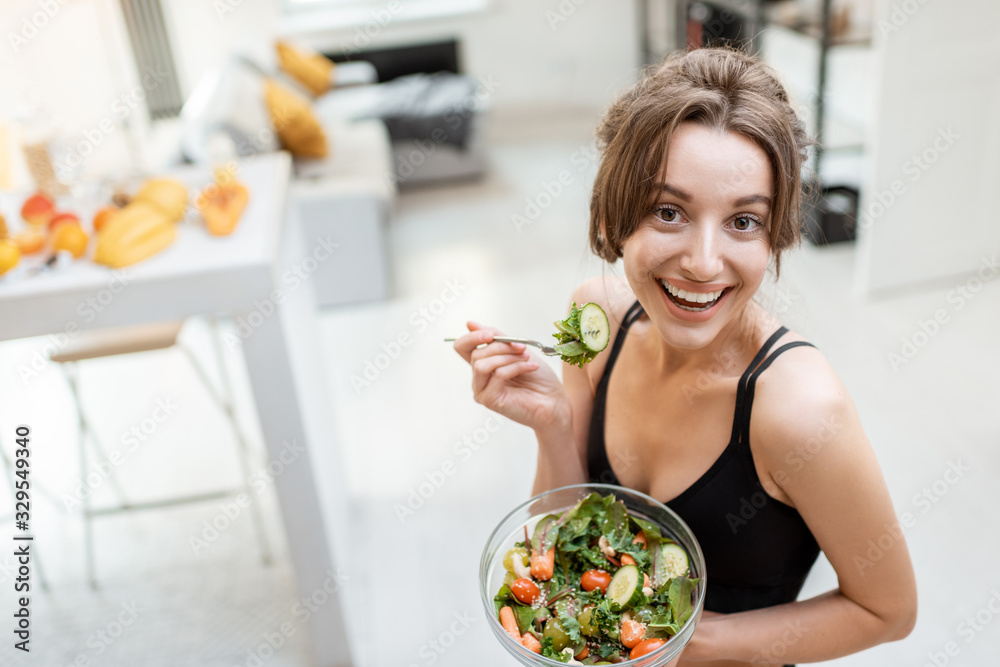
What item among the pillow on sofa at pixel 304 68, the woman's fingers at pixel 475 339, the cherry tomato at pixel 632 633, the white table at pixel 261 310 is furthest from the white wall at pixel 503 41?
the cherry tomato at pixel 632 633

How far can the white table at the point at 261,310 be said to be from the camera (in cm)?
163

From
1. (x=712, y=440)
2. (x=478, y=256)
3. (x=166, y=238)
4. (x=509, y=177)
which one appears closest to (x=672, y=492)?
(x=712, y=440)

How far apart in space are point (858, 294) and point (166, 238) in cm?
299

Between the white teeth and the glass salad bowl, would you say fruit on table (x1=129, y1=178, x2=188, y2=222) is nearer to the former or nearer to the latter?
the glass salad bowl

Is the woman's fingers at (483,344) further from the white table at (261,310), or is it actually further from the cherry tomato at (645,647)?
the white table at (261,310)

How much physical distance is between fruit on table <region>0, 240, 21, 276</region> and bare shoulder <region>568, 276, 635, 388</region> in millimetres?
1161

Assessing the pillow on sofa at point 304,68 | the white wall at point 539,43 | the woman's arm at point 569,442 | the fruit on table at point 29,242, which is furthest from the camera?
the white wall at point 539,43

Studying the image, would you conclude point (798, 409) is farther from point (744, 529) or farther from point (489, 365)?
point (489, 365)

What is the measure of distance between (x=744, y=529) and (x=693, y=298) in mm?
343

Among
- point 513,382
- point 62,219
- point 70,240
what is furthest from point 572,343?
point 62,219

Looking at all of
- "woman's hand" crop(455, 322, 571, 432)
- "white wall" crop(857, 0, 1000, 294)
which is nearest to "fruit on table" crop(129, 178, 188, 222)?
"woman's hand" crop(455, 322, 571, 432)

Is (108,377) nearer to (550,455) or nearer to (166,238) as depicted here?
(166,238)

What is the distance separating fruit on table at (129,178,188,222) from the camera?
1883mm

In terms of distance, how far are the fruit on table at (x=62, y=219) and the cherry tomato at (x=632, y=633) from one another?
1.46m
